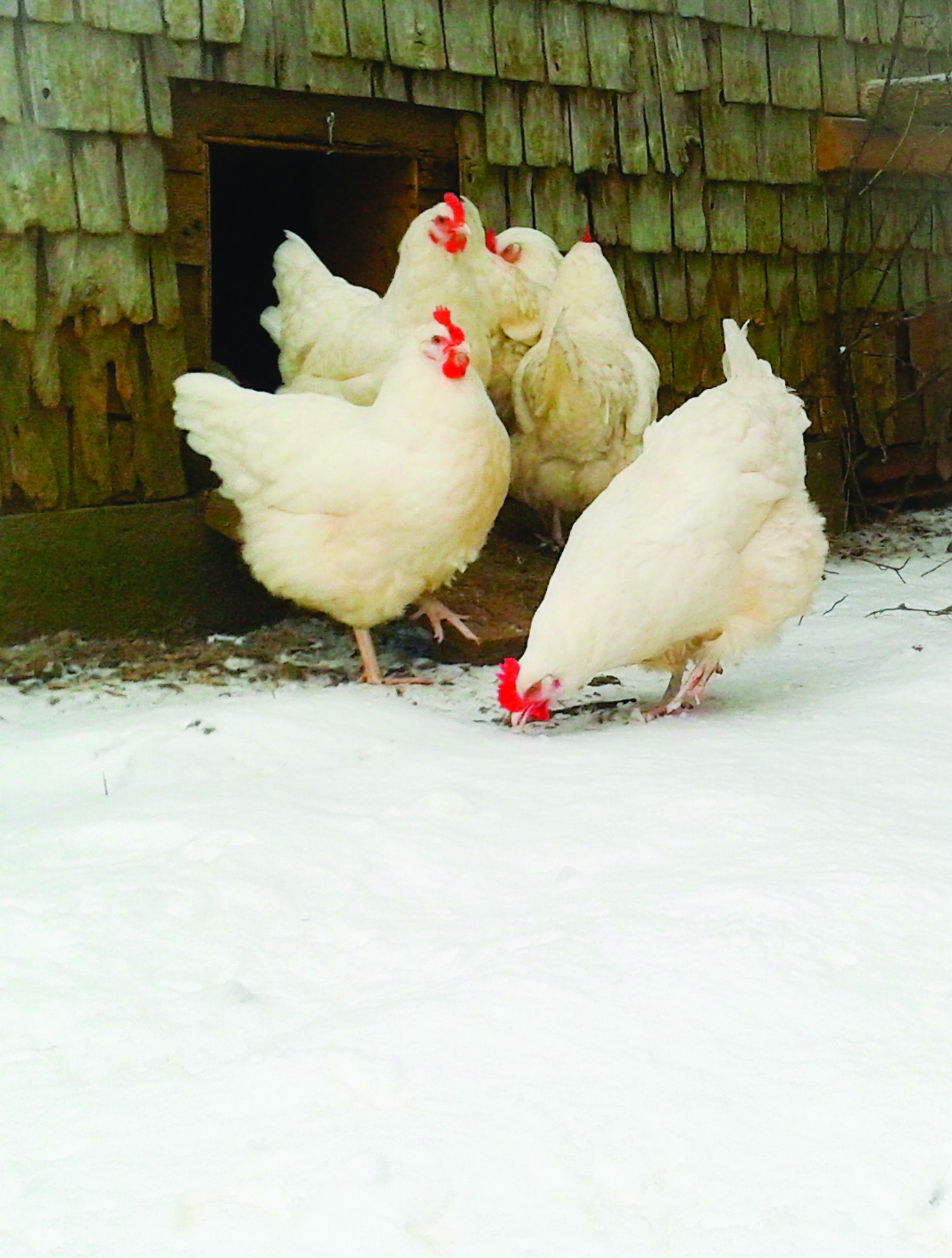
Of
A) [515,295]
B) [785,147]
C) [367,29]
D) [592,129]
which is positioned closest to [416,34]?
[367,29]

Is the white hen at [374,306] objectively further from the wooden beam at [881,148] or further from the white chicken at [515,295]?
the wooden beam at [881,148]

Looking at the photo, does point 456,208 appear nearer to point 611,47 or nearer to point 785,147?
point 611,47

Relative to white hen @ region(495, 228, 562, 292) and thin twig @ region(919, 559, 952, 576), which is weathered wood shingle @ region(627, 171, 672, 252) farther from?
thin twig @ region(919, 559, 952, 576)

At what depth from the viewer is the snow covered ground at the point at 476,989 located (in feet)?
5.18

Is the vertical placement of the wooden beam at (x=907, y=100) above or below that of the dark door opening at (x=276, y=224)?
above

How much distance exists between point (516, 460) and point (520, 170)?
4.21 feet

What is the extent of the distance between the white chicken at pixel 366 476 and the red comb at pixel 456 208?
755mm

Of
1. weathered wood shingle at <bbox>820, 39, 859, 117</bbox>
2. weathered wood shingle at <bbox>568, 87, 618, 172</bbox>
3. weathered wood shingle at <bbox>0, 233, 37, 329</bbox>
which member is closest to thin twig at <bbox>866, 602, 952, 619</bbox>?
weathered wood shingle at <bbox>568, 87, 618, 172</bbox>

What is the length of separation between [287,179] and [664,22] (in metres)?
2.45

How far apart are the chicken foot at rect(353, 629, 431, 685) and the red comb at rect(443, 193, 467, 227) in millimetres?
1568

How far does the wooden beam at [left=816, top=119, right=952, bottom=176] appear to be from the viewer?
6636 mm

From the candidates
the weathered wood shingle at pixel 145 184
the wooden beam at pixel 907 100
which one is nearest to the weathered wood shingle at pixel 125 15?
the weathered wood shingle at pixel 145 184

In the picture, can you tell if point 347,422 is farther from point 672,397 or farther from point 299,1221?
point 299,1221

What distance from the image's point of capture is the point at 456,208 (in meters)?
5.04
